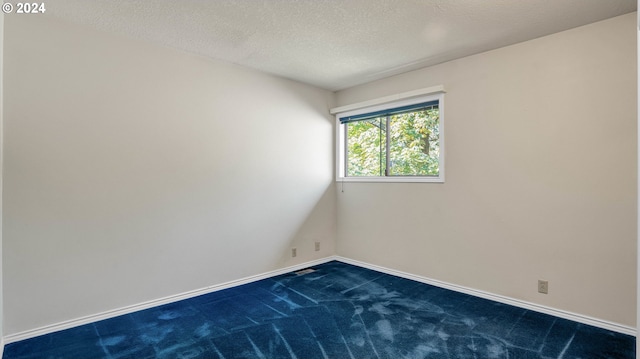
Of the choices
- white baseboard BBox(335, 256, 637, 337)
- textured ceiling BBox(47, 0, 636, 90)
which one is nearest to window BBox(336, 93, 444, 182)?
textured ceiling BBox(47, 0, 636, 90)

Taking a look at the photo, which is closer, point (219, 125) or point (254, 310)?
point (254, 310)

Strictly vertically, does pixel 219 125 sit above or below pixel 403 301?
above

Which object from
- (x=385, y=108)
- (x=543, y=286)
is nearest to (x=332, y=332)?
(x=543, y=286)

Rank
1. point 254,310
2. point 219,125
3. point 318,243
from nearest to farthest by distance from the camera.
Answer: point 254,310 → point 219,125 → point 318,243

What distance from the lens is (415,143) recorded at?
377 cm

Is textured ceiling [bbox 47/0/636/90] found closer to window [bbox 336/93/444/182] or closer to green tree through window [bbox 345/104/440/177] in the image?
window [bbox 336/93/444/182]

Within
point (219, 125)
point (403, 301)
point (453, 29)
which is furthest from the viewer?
point (219, 125)

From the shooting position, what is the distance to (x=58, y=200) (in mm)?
2457

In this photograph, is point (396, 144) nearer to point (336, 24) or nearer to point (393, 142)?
point (393, 142)

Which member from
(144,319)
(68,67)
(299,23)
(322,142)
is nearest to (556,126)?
(299,23)

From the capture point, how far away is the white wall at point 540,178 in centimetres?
244

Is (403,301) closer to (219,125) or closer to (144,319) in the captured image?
(144,319)

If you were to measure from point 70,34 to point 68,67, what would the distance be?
253 millimetres

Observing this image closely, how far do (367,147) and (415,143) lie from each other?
2.29ft
